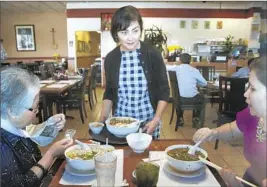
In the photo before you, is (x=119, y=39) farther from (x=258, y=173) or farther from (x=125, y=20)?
(x=258, y=173)

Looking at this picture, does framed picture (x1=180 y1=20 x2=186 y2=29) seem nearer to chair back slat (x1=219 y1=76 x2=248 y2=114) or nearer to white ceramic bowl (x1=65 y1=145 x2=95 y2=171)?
chair back slat (x1=219 y1=76 x2=248 y2=114)

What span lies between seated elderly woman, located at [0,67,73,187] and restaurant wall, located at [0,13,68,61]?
10567 millimetres

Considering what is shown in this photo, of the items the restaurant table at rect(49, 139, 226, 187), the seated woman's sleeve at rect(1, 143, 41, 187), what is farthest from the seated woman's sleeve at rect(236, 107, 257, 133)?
the seated woman's sleeve at rect(1, 143, 41, 187)

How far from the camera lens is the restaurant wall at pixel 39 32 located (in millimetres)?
→ 10773

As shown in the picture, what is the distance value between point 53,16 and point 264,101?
1141cm

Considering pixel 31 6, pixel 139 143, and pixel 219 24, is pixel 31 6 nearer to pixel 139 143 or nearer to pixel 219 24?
pixel 219 24

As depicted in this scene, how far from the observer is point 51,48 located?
36.6ft

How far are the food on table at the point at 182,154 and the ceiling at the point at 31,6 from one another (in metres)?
8.40

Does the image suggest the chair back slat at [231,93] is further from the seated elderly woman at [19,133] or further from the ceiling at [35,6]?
the ceiling at [35,6]

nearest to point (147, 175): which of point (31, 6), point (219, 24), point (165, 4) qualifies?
point (165, 4)

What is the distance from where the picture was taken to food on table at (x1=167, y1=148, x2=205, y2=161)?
1.05 meters

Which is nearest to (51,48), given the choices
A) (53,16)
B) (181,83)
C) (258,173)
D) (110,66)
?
(53,16)

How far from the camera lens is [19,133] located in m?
1.10

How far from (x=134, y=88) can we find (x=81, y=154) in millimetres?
639
